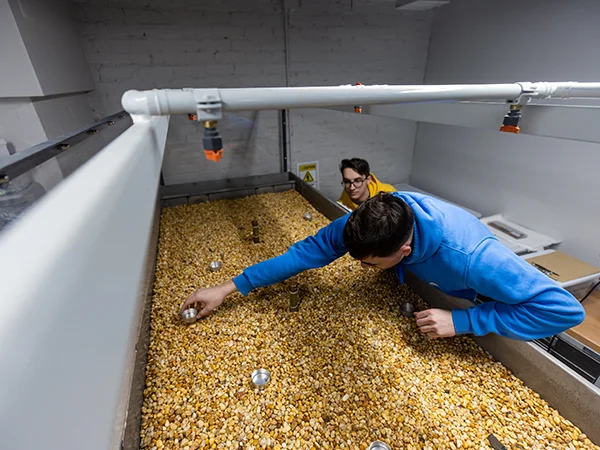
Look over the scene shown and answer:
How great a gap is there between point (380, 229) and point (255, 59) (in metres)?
2.78

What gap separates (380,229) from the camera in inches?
40.9

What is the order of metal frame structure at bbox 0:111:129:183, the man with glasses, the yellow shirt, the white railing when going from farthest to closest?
the yellow shirt, the man with glasses, metal frame structure at bbox 0:111:129:183, the white railing

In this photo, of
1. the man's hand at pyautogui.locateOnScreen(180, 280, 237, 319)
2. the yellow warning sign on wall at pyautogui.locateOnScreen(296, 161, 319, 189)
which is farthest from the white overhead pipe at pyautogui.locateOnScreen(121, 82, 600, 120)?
the yellow warning sign on wall at pyautogui.locateOnScreen(296, 161, 319, 189)

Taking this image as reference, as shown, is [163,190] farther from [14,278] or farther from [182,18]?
[14,278]

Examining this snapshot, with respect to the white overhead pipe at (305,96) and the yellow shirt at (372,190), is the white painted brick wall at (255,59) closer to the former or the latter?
the yellow shirt at (372,190)

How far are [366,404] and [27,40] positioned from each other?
7.82ft

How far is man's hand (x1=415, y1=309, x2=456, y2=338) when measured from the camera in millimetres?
1196

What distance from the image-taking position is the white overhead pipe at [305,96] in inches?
24.9

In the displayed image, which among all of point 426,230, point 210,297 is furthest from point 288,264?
point 426,230

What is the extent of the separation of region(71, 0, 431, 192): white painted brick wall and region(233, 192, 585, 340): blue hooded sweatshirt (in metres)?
2.49

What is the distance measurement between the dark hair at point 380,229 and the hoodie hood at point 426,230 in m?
0.05

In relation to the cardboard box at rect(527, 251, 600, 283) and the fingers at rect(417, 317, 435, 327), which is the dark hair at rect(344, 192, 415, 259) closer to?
the fingers at rect(417, 317, 435, 327)

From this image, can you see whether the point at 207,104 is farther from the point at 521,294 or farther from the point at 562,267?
the point at 562,267

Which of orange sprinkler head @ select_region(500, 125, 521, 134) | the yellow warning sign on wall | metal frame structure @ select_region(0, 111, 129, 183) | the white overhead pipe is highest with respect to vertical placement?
the white overhead pipe
